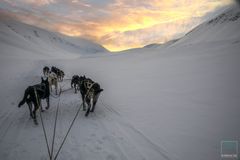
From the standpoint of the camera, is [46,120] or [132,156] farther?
[46,120]

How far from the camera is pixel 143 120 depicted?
720cm

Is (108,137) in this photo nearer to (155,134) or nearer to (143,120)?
(155,134)

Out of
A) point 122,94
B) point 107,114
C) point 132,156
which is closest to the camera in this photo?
point 132,156

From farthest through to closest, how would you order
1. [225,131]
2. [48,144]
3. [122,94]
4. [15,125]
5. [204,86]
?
1. [122,94]
2. [204,86]
3. [15,125]
4. [225,131]
5. [48,144]

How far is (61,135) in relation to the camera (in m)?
5.84

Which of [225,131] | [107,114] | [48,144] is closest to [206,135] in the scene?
[225,131]

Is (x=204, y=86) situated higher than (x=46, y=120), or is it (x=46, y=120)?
(x=204, y=86)

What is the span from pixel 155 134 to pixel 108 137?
1.45 metres

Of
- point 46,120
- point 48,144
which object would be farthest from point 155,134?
point 46,120

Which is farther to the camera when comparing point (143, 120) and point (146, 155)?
point (143, 120)

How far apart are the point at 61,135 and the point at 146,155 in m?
2.62

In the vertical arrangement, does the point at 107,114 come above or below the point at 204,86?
below

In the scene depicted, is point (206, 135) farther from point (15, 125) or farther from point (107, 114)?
point (15, 125)

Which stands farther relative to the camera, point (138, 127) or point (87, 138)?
point (138, 127)
